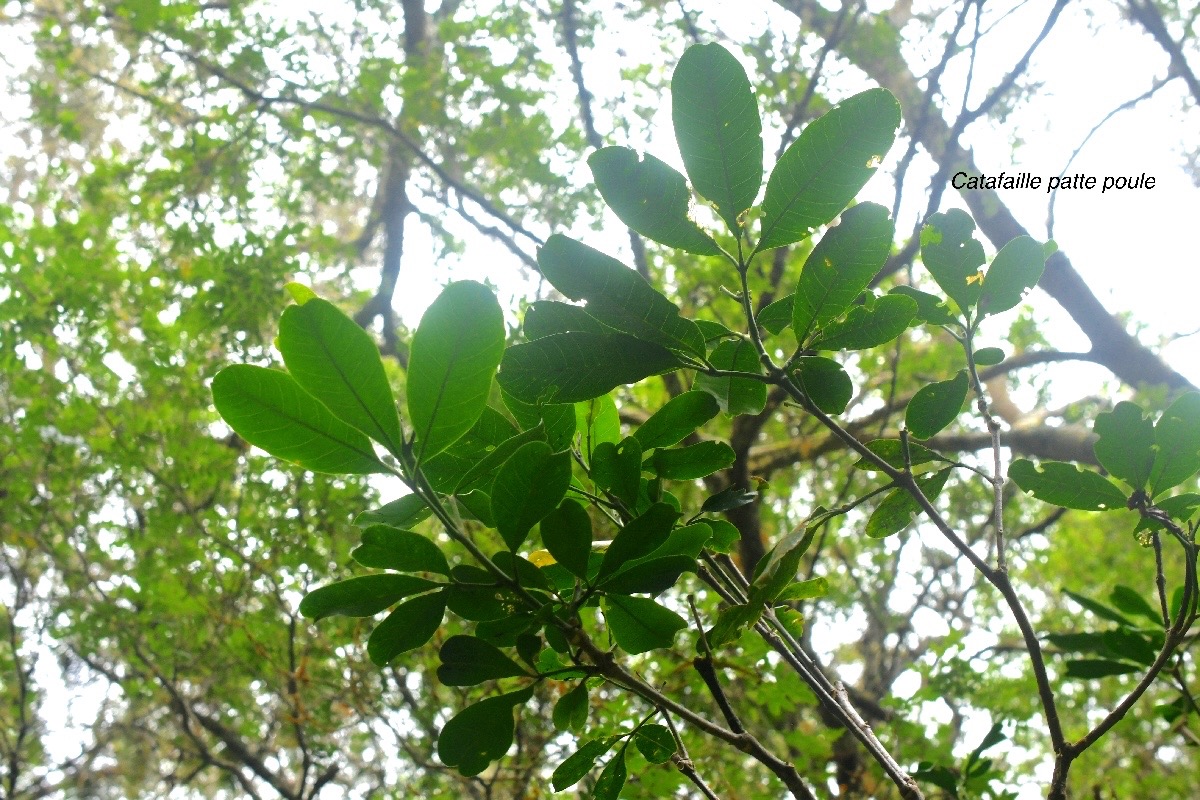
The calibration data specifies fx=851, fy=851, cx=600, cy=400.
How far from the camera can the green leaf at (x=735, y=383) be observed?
0.86 meters

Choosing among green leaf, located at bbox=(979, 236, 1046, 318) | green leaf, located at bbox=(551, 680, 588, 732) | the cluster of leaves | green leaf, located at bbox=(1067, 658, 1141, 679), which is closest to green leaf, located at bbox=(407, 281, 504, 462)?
the cluster of leaves

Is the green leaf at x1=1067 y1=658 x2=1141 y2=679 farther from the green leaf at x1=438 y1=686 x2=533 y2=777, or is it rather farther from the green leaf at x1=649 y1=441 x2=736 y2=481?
the green leaf at x1=438 y1=686 x2=533 y2=777

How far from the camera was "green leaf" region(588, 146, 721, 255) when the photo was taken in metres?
0.76

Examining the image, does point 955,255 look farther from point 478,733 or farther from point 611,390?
point 478,733

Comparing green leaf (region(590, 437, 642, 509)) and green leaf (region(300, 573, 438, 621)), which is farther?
green leaf (region(590, 437, 642, 509))

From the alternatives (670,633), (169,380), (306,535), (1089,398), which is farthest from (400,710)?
(1089,398)

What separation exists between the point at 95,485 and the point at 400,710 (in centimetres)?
202

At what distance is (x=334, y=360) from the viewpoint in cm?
66

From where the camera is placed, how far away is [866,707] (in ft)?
11.7

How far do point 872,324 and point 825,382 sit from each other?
0.24ft

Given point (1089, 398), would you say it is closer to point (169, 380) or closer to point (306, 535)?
point (306, 535)

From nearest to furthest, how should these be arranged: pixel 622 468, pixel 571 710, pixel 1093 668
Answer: pixel 622 468 → pixel 571 710 → pixel 1093 668

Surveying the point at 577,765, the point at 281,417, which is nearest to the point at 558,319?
the point at 281,417

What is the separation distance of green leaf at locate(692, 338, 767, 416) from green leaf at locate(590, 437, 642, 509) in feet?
0.32
